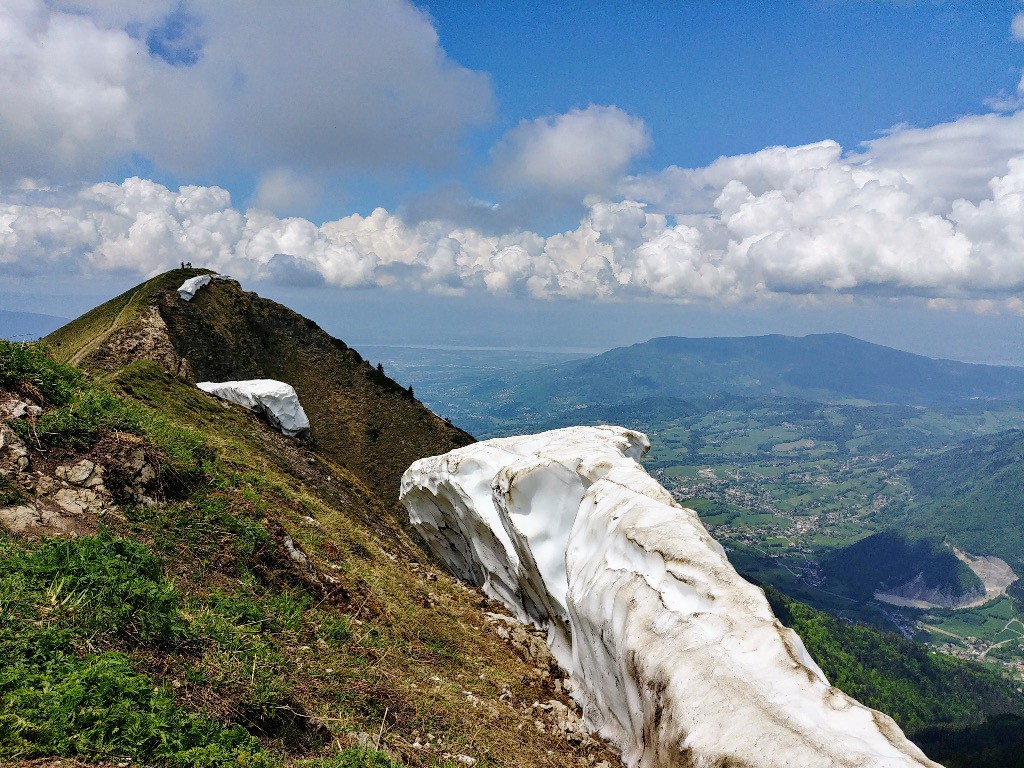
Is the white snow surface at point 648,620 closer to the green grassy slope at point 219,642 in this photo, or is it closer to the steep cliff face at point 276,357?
the green grassy slope at point 219,642

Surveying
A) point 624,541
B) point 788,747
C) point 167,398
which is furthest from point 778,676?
point 167,398

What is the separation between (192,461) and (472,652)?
26.7 ft

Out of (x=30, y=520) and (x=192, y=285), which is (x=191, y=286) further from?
(x=30, y=520)

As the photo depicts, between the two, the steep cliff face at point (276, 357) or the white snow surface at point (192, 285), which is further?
the white snow surface at point (192, 285)

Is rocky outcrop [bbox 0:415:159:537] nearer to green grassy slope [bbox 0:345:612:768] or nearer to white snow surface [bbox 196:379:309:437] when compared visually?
green grassy slope [bbox 0:345:612:768]

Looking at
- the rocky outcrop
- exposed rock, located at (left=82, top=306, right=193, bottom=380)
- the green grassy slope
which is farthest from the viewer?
exposed rock, located at (left=82, top=306, right=193, bottom=380)

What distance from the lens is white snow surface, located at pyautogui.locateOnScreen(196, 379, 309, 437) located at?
131 ft

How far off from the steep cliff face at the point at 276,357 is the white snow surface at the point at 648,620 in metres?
37.4

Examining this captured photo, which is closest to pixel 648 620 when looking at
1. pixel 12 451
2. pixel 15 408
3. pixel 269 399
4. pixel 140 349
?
pixel 12 451

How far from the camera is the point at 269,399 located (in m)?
40.8

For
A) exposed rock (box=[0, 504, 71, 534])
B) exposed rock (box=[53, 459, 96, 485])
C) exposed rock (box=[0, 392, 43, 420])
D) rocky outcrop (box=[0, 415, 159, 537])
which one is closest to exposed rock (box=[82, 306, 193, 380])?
exposed rock (box=[0, 392, 43, 420])

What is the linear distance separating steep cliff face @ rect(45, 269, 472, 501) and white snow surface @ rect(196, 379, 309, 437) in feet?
44.1

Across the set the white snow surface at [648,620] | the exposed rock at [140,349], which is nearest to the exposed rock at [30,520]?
the white snow surface at [648,620]

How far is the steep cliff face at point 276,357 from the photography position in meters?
53.8
